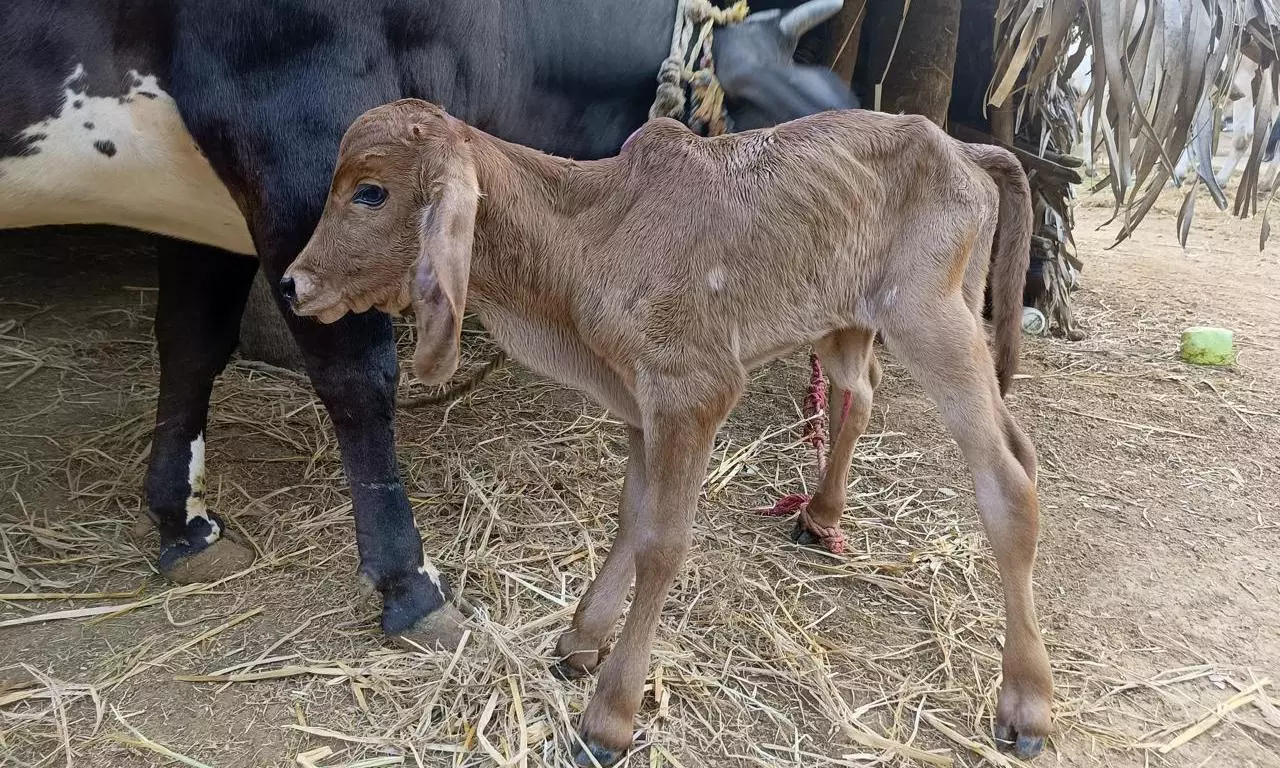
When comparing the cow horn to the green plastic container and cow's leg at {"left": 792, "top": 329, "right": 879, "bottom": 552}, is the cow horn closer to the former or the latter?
cow's leg at {"left": 792, "top": 329, "right": 879, "bottom": 552}

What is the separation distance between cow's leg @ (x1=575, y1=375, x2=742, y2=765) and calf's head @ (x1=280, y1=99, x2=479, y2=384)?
1.54ft

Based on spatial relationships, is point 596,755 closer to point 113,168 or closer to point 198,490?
point 198,490

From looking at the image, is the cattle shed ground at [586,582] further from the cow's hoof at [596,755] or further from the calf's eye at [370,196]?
the calf's eye at [370,196]

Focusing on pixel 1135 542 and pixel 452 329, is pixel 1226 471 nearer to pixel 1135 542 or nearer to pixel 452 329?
pixel 1135 542

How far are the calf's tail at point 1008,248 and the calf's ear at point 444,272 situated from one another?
51.2 inches

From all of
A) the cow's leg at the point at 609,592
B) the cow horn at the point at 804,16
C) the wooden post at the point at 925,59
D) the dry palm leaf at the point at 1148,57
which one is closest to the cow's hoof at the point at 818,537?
the cow's leg at the point at 609,592

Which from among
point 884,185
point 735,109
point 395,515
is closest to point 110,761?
point 395,515

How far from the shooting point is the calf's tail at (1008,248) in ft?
7.14

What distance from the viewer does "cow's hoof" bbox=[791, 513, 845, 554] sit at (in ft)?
9.29

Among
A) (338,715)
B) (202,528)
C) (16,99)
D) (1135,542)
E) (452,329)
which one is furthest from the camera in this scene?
(1135,542)

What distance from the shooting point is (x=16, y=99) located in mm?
1906

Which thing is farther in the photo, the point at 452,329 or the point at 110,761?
the point at 110,761

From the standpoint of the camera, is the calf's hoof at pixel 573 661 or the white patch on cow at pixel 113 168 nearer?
the white patch on cow at pixel 113 168

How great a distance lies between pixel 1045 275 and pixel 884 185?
154 inches
